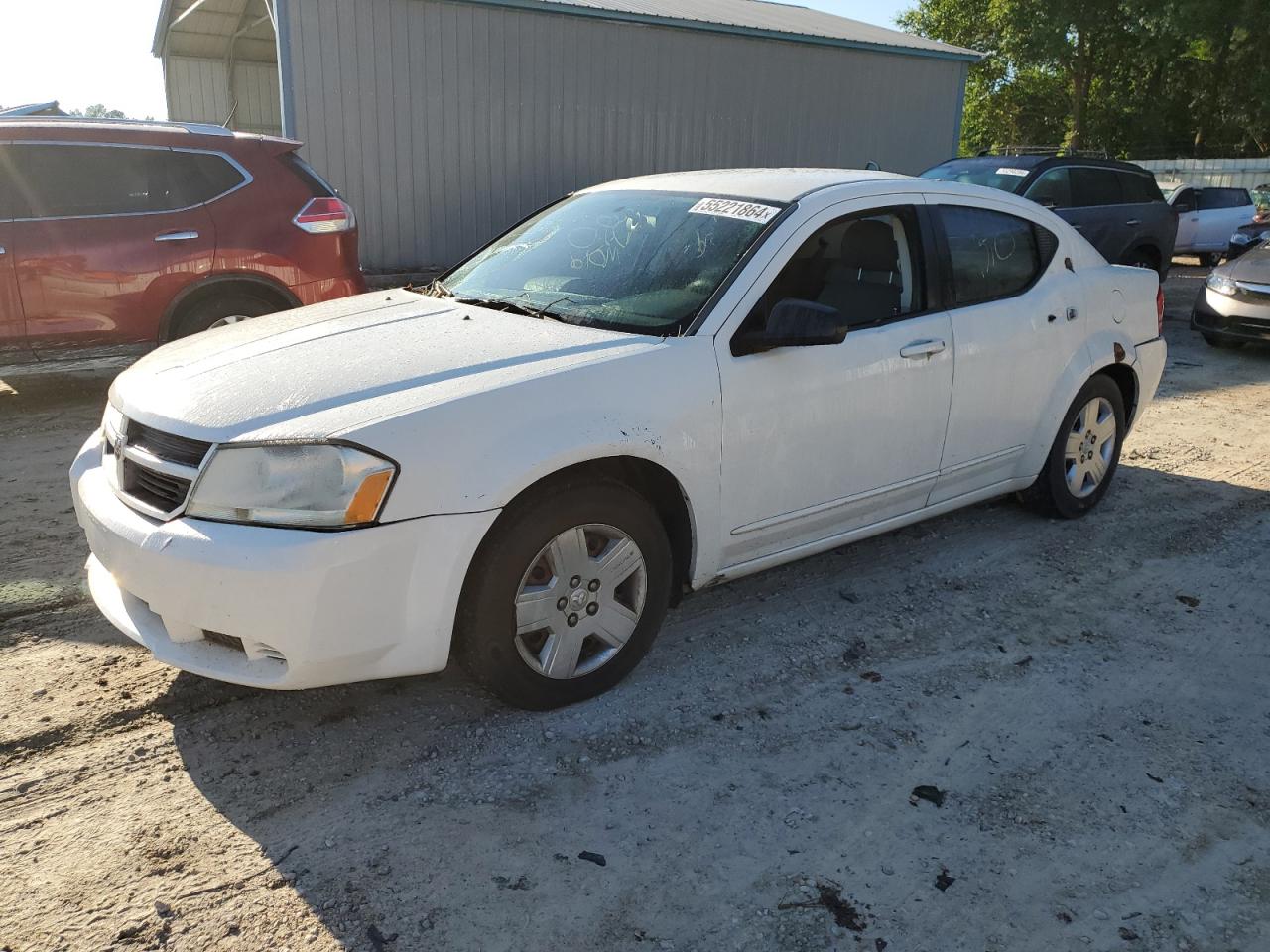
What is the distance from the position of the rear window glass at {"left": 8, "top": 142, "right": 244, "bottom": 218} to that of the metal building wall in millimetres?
14568

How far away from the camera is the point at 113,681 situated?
11.3 ft

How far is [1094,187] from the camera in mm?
11883

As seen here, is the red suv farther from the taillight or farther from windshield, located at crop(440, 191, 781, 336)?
windshield, located at crop(440, 191, 781, 336)

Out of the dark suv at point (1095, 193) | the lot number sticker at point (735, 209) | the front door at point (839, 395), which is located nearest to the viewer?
the front door at point (839, 395)

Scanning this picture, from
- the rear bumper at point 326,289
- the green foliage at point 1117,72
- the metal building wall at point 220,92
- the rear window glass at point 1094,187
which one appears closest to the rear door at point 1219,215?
the rear window glass at point 1094,187

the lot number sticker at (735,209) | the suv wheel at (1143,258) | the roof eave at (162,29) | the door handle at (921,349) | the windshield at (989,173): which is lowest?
the suv wheel at (1143,258)

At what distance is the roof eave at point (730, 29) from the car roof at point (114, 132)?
6.77 meters

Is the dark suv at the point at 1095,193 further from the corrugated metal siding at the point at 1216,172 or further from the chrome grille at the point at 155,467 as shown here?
the corrugated metal siding at the point at 1216,172

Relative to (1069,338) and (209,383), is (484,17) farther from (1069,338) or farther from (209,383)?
(209,383)

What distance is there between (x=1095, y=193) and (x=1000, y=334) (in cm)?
870

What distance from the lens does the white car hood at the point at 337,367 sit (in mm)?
2938

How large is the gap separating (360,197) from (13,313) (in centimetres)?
662

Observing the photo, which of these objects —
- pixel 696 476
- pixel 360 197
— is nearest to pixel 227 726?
pixel 696 476

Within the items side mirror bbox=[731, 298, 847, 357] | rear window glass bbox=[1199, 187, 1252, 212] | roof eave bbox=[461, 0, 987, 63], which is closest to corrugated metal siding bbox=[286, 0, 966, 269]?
roof eave bbox=[461, 0, 987, 63]
